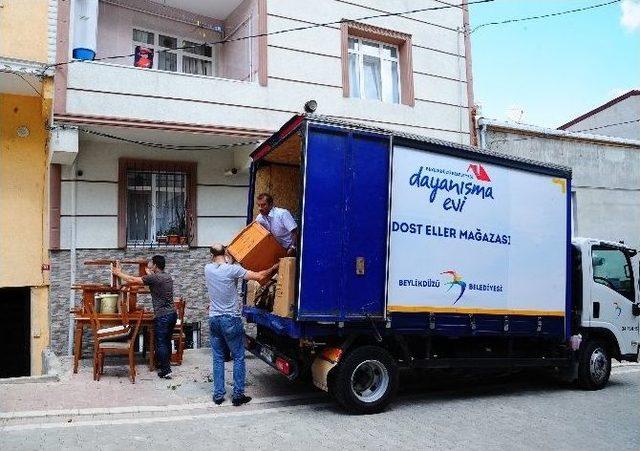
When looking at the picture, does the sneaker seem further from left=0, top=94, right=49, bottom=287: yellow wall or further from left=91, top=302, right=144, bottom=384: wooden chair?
left=0, top=94, right=49, bottom=287: yellow wall

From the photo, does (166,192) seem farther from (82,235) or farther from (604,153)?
(604,153)

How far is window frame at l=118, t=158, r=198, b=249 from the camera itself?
9.91m

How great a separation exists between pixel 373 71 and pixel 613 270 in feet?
21.4

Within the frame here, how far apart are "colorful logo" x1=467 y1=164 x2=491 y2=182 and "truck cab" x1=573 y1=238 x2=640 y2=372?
2.20 m

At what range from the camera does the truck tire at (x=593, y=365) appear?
26.5 feet

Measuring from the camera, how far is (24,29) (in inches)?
377

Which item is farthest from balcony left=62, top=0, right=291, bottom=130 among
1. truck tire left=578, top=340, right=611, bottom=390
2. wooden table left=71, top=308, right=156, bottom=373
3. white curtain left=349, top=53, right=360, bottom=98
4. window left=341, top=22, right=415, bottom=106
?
truck tire left=578, top=340, right=611, bottom=390

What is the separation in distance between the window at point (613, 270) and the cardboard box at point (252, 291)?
5.13m

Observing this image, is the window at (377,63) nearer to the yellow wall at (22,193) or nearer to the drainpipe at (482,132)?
the drainpipe at (482,132)

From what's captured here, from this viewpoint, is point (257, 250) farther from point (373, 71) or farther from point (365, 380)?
point (373, 71)

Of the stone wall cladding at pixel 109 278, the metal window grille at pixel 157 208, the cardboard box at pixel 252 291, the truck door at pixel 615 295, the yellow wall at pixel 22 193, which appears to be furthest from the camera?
the metal window grille at pixel 157 208

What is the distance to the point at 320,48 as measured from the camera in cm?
1134

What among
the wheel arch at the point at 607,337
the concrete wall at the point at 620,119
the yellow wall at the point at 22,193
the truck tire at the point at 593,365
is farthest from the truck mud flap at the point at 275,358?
the concrete wall at the point at 620,119

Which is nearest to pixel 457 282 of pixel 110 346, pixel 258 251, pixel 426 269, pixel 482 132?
pixel 426 269
